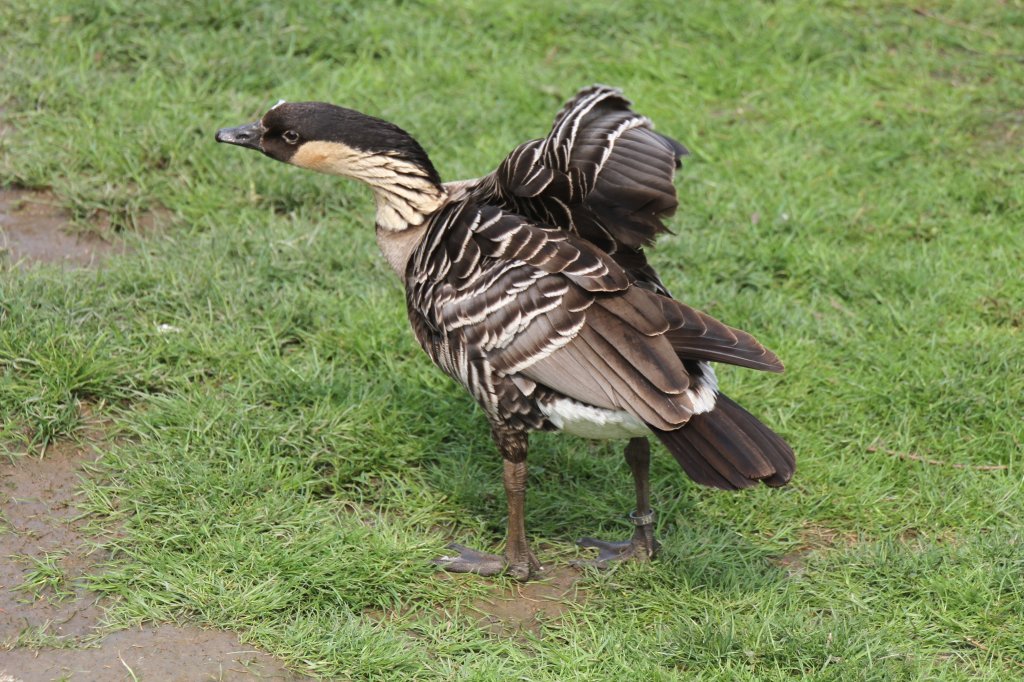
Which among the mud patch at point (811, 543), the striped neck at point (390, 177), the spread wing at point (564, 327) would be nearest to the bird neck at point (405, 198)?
the striped neck at point (390, 177)

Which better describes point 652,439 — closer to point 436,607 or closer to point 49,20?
point 436,607

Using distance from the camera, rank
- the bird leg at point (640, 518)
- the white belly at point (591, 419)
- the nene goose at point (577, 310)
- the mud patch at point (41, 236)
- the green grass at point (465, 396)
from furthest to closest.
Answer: the mud patch at point (41, 236), the bird leg at point (640, 518), the green grass at point (465, 396), the white belly at point (591, 419), the nene goose at point (577, 310)

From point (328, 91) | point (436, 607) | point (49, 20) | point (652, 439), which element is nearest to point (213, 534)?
point (436, 607)

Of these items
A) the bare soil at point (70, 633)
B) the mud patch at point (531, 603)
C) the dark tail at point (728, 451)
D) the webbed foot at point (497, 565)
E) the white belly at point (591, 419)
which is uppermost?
the dark tail at point (728, 451)

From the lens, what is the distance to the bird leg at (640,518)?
494cm

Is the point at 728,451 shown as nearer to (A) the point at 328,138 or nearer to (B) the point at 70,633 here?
(A) the point at 328,138

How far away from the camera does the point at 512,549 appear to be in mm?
4887

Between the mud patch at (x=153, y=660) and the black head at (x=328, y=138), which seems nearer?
the mud patch at (x=153, y=660)

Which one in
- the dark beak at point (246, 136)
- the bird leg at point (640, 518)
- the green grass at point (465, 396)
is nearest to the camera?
the green grass at point (465, 396)

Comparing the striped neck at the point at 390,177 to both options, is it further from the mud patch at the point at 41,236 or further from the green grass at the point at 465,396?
the mud patch at the point at 41,236

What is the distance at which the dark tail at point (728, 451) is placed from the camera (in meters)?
4.21

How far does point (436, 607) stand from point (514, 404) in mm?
886

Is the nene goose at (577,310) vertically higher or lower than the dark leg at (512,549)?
higher

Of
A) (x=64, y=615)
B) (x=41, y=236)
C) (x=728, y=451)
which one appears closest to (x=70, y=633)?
(x=64, y=615)
